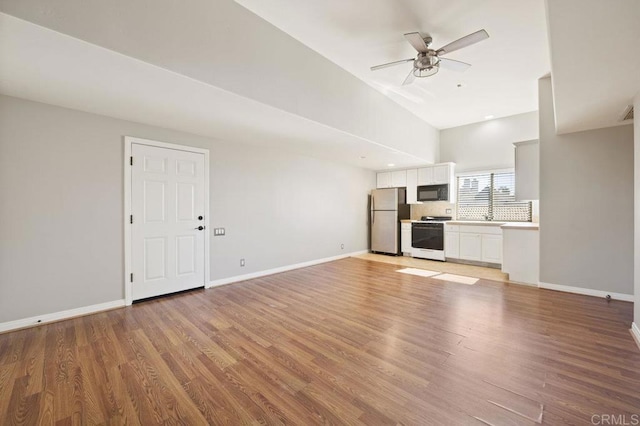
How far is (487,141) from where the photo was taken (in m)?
5.90

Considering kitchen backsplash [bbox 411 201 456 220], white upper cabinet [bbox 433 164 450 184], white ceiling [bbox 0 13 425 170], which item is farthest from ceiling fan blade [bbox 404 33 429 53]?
kitchen backsplash [bbox 411 201 456 220]

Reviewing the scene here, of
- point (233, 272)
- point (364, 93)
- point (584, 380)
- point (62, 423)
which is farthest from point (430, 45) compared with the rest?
point (62, 423)

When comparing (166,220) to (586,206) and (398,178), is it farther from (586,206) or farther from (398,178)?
(586,206)

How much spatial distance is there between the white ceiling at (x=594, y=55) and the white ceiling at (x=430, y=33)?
35.4 inches

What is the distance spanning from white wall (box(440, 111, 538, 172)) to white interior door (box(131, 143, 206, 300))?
5857 millimetres

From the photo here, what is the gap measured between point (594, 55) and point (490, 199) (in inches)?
179

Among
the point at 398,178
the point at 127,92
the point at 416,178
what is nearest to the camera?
the point at 127,92

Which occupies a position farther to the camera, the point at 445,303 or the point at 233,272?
the point at 233,272

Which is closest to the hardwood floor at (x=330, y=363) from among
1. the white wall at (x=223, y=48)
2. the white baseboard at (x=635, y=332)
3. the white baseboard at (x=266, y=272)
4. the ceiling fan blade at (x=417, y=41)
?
the white baseboard at (x=635, y=332)

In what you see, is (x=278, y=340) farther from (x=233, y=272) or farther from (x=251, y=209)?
(x=251, y=209)

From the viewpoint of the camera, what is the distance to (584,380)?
5.90 ft

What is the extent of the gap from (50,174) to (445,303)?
16.3ft

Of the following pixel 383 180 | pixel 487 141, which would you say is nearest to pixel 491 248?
pixel 487 141

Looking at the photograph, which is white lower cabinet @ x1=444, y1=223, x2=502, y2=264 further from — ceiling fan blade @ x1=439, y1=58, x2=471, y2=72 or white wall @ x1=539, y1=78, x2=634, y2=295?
ceiling fan blade @ x1=439, y1=58, x2=471, y2=72
